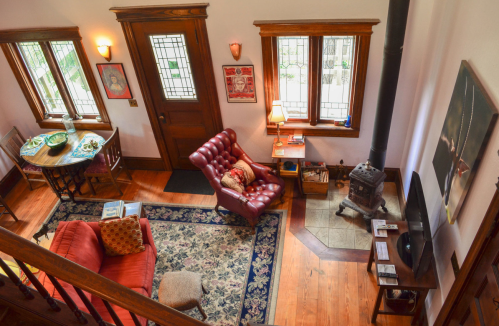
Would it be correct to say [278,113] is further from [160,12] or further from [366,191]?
[160,12]

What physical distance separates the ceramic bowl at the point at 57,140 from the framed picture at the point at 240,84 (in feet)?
8.91

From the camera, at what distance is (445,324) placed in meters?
2.79

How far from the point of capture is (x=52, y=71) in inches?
210

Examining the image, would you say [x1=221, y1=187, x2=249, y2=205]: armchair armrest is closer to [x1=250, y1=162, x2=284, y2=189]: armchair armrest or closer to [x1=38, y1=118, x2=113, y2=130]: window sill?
[x1=250, y1=162, x2=284, y2=189]: armchair armrest

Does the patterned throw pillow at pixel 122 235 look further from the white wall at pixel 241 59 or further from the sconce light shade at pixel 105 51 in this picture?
the sconce light shade at pixel 105 51

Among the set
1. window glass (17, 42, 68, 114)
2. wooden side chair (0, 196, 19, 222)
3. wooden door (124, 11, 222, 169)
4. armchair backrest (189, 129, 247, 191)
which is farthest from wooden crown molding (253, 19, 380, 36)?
wooden side chair (0, 196, 19, 222)

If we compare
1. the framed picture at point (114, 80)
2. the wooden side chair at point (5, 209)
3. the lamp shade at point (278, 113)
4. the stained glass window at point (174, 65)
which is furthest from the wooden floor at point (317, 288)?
the framed picture at point (114, 80)

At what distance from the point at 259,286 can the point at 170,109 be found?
301 centimetres

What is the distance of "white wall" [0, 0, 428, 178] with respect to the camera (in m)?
4.16

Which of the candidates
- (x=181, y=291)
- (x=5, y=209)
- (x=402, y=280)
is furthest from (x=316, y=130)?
(x=5, y=209)

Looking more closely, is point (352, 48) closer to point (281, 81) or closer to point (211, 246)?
point (281, 81)

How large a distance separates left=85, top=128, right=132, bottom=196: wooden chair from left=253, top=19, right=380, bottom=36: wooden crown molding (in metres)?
2.87

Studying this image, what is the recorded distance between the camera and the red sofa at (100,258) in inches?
140

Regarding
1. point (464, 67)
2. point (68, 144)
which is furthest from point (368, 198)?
point (68, 144)
